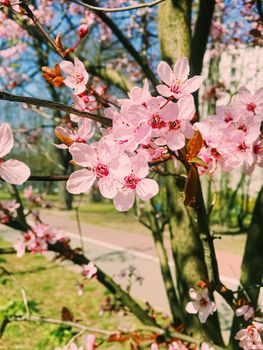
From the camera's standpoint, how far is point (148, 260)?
298 inches

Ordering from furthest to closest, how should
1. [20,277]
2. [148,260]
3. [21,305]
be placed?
1. [148,260]
2. [20,277]
3. [21,305]

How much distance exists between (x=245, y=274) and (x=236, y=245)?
8.16m

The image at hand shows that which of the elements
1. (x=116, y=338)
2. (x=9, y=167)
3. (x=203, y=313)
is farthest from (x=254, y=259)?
(x=9, y=167)

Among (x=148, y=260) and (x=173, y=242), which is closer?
(x=173, y=242)

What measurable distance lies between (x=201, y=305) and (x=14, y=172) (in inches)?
46.2

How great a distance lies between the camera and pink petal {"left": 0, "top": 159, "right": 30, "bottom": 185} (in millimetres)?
807

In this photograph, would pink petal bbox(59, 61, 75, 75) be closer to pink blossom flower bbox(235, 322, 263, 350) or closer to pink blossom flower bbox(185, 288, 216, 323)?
pink blossom flower bbox(185, 288, 216, 323)

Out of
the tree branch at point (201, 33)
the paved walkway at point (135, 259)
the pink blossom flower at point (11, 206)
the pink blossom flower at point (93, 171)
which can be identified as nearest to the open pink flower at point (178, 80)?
the pink blossom flower at point (93, 171)

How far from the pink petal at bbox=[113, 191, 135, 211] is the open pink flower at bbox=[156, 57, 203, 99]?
0.28 meters

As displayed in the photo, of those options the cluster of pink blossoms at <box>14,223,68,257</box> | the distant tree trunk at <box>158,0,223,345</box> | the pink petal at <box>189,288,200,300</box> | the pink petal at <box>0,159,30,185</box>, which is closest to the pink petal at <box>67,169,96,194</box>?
the pink petal at <box>0,159,30,185</box>

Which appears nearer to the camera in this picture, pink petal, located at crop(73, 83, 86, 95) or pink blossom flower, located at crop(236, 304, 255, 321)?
pink petal, located at crop(73, 83, 86, 95)

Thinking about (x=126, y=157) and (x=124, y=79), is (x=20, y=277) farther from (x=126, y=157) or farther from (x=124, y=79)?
(x=126, y=157)

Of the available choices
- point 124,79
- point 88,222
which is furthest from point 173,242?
point 88,222

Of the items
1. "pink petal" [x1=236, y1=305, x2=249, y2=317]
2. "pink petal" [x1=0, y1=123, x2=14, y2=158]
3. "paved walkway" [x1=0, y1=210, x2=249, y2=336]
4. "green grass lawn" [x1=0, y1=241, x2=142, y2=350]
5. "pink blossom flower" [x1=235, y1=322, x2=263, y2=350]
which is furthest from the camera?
"paved walkway" [x1=0, y1=210, x2=249, y2=336]
